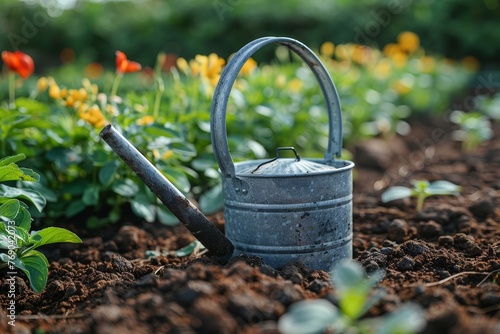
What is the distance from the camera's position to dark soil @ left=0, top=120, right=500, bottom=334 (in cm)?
143

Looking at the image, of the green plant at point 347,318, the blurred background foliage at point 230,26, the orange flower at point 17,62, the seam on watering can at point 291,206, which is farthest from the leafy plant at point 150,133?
the blurred background foliage at point 230,26

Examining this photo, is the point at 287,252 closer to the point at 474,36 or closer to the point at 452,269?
the point at 452,269

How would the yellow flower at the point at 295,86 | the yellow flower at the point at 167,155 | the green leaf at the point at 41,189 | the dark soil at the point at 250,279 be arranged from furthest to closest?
the yellow flower at the point at 295,86 < the yellow flower at the point at 167,155 < the green leaf at the point at 41,189 < the dark soil at the point at 250,279

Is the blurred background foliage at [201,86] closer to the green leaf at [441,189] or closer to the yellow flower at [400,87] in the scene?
the yellow flower at [400,87]

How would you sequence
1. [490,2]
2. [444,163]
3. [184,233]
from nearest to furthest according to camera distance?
[184,233] < [444,163] < [490,2]

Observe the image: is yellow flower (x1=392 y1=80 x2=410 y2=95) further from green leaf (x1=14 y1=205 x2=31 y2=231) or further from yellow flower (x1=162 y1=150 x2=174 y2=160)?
green leaf (x1=14 y1=205 x2=31 y2=231)

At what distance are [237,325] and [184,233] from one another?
1492 mm

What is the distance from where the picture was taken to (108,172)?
271 cm

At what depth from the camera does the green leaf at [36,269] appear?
1.98m

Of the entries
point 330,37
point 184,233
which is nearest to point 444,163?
point 184,233

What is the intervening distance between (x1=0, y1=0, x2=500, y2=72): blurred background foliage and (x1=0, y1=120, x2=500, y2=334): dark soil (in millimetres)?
5923

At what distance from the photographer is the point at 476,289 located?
1784 millimetres

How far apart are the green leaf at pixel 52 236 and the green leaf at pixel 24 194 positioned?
230 mm

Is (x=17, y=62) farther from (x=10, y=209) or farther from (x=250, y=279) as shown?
(x=250, y=279)
